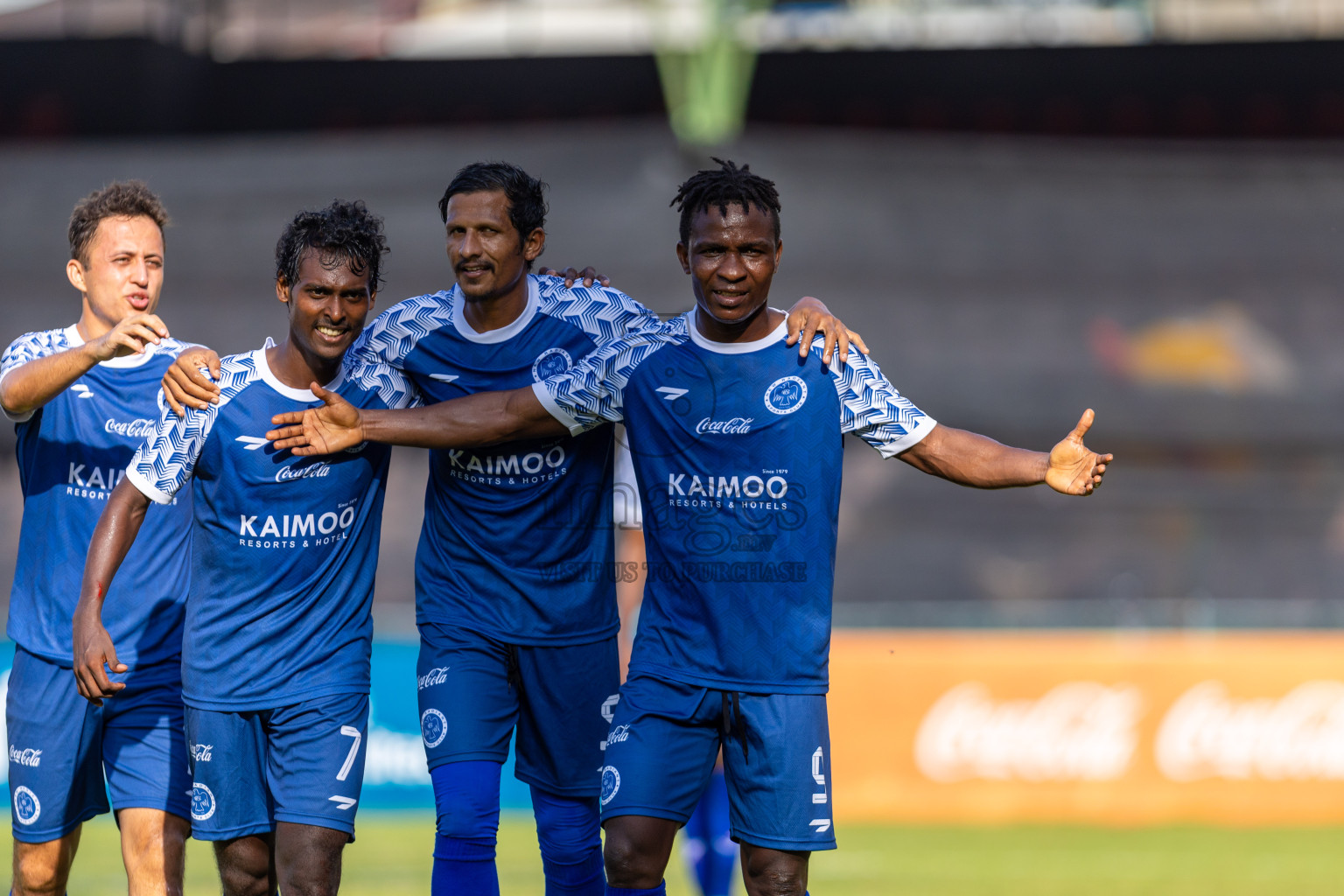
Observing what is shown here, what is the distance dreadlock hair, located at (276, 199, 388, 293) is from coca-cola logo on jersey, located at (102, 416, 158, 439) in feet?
2.62

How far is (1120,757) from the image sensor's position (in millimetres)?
10508

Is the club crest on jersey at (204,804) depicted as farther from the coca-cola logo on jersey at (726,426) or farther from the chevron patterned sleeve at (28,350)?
the coca-cola logo on jersey at (726,426)

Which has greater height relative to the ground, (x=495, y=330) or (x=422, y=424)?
(x=495, y=330)

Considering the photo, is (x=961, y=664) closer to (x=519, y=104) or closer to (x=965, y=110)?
(x=965, y=110)

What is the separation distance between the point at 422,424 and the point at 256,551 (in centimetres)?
62

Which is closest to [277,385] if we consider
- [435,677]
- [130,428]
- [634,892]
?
[130,428]

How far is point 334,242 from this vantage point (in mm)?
4344

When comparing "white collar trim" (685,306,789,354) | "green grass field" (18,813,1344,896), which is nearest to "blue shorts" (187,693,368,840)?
"white collar trim" (685,306,789,354)

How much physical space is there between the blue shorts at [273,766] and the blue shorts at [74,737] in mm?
496

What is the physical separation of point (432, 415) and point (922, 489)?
10.2 meters

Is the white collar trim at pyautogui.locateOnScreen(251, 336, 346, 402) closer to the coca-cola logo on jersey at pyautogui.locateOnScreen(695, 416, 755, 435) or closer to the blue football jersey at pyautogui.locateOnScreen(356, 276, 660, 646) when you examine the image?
the blue football jersey at pyautogui.locateOnScreen(356, 276, 660, 646)

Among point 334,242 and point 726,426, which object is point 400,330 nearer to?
point 334,242

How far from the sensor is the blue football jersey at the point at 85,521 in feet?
15.8

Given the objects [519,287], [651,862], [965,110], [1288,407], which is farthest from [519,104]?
[651,862]
